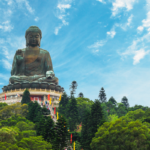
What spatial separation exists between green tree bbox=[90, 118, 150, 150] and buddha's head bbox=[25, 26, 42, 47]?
27.1m

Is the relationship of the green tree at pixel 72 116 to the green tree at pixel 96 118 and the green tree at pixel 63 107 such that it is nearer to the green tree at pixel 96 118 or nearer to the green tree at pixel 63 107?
the green tree at pixel 63 107

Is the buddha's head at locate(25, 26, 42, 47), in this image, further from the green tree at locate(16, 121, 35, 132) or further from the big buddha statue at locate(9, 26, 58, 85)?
the green tree at locate(16, 121, 35, 132)

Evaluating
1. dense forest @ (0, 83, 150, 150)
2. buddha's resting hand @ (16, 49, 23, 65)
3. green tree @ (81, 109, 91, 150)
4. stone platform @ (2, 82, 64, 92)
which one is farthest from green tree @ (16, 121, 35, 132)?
buddha's resting hand @ (16, 49, 23, 65)

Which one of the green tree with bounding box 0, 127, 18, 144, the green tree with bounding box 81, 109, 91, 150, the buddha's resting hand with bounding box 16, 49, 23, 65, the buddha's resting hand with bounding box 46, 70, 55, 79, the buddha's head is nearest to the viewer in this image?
the green tree with bounding box 0, 127, 18, 144

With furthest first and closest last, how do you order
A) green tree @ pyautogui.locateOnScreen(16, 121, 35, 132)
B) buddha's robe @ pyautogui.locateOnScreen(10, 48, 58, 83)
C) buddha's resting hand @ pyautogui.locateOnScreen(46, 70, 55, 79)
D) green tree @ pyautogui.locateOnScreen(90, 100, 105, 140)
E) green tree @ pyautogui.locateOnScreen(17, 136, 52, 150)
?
buddha's robe @ pyautogui.locateOnScreen(10, 48, 58, 83), buddha's resting hand @ pyautogui.locateOnScreen(46, 70, 55, 79), green tree @ pyautogui.locateOnScreen(90, 100, 105, 140), green tree @ pyautogui.locateOnScreen(16, 121, 35, 132), green tree @ pyautogui.locateOnScreen(17, 136, 52, 150)

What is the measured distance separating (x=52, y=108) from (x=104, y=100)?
45.8ft

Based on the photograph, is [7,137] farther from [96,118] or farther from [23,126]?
[96,118]

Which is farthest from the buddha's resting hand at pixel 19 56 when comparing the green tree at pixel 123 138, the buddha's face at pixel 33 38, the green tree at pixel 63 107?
the green tree at pixel 123 138

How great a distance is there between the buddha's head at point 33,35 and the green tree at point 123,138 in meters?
27.1

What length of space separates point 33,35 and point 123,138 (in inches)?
1150

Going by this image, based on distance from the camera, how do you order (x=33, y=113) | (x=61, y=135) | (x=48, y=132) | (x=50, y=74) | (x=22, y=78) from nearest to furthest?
(x=61, y=135) < (x=48, y=132) < (x=33, y=113) < (x=22, y=78) < (x=50, y=74)

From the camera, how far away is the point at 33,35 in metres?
40.8

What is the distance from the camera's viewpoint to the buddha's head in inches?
1607

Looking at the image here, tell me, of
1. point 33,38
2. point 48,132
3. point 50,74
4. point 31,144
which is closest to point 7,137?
point 31,144
